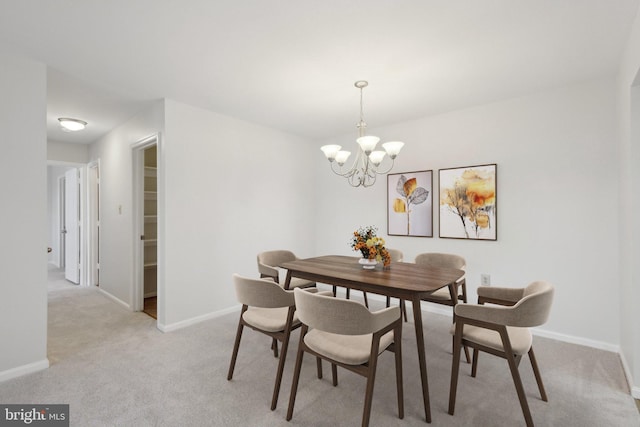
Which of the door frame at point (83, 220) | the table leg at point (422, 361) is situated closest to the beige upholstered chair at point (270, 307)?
the table leg at point (422, 361)

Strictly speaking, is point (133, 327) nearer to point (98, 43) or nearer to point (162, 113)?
point (162, 113)

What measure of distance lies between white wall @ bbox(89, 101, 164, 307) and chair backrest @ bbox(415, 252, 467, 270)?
317 cm

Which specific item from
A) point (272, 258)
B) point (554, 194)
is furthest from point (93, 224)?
point (554, 194)

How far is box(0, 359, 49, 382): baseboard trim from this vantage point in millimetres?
2207

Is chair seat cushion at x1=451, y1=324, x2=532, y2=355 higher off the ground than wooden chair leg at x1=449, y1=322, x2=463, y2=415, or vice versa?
chair seat cushion at x1=451, y1=324, x2=532, y2=355

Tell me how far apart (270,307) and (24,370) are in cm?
205

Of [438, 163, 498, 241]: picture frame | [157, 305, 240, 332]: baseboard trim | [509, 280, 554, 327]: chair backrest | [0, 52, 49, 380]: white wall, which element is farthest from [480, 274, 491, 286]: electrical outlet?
[0, 52, 49, 380]: white wall

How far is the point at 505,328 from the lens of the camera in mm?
1702

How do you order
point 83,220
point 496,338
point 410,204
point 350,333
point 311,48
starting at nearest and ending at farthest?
point 350,333 < point 496,338 < point 311,48 < point 410,204 < point 83,220

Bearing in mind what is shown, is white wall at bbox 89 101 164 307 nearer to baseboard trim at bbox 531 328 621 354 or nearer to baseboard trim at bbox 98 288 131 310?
baseboard trim at bbox 98 288 131 310

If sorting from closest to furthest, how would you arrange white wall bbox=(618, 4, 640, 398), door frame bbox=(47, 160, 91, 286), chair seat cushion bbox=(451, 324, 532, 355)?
chair seat cushion bbox=(451, 324, 532, 355) → white wall bbox=(618, 4, 640, 398) → door frame bbox=(47, 160, 91, 286)

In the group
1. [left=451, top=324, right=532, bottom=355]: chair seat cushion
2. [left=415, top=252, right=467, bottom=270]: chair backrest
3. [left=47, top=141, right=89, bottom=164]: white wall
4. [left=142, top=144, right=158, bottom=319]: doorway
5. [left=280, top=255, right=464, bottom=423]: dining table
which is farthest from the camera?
[left=47, top=141, right=89, bottom=164]: white wall

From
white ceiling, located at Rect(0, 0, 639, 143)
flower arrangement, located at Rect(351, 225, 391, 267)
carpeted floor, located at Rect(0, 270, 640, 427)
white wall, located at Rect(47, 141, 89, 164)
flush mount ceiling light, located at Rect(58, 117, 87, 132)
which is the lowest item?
carpeted floor, located at Rect(0, 270, 640, 427)

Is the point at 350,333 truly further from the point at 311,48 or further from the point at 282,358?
the point at 311,48
